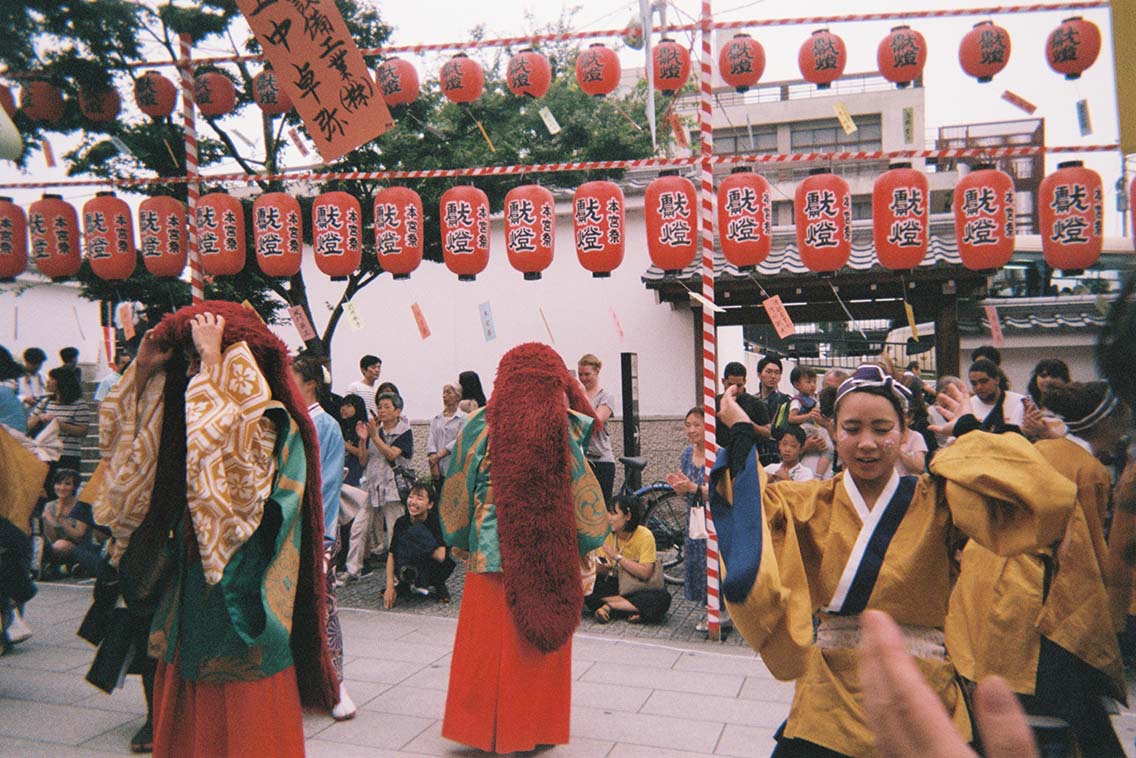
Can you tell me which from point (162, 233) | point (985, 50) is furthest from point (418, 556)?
point (985, 50)

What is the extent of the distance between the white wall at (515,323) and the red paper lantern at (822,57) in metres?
4.43

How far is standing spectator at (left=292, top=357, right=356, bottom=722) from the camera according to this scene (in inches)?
183

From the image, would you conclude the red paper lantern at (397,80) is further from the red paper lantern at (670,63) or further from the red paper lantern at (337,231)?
the red paper lantern at (670,63)

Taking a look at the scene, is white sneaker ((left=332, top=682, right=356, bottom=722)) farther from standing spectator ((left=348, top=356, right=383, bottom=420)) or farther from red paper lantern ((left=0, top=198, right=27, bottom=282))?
red paper lantern ((left=0, top=198, right=27, bottom=282))

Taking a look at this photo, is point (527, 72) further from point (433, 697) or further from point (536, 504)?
point (433, 697)

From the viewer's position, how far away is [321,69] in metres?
5.49

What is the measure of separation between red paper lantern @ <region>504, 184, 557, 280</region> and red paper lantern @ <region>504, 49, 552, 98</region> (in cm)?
119

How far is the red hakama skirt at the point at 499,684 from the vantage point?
4113 mm

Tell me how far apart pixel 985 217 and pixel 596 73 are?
3.87m

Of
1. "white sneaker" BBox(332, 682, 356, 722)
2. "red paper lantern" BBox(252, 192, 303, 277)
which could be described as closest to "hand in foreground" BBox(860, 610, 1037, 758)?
"white sneaker" BBox(332, 682, 356, 722)

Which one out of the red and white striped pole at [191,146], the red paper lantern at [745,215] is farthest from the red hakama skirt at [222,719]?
the red and white striped pole at [191,146]

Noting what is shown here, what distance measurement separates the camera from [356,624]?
22.0 feet

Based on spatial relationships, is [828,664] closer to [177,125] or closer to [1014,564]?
[1014,564]

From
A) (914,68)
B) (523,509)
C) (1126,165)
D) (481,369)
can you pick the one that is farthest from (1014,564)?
(481,369)
